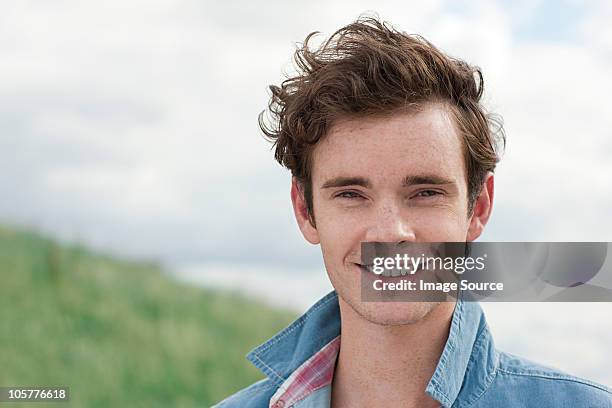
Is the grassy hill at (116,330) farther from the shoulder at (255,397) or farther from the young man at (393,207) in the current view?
the young man at (393,207)

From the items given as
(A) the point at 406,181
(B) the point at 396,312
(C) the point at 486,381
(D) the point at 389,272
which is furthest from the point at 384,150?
(C) the point at 486,381

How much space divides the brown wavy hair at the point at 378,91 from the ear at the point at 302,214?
2.0 inches

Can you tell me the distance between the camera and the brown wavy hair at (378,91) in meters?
3.28

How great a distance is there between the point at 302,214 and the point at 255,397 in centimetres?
87

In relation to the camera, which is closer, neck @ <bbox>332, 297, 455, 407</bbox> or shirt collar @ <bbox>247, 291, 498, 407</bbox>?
shirt collar @ <bbox>247, 291, 498, 407</bbox>

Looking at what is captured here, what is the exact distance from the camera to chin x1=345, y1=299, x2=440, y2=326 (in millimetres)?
3074

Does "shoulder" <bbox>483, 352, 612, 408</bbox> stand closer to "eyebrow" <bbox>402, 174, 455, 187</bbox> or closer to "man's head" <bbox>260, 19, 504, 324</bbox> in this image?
"man's head" <bbox>260, 19, 504, 324</bbox>

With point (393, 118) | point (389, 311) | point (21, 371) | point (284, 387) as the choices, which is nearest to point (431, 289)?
point (389, 311)

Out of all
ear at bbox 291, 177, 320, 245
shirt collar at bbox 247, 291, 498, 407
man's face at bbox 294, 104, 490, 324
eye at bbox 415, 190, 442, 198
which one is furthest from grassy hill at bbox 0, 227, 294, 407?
eye at bbox 415, 190, 442, 198

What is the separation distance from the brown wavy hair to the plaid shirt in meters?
0.64

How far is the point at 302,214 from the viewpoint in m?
3.67

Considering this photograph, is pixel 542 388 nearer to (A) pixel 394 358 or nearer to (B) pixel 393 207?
(A) pixel 394 358

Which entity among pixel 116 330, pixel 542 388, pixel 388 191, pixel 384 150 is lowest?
pixel 542 388

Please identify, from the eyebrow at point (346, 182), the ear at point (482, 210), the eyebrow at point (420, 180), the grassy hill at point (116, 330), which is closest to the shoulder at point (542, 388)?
the ear at point (482, 210)
